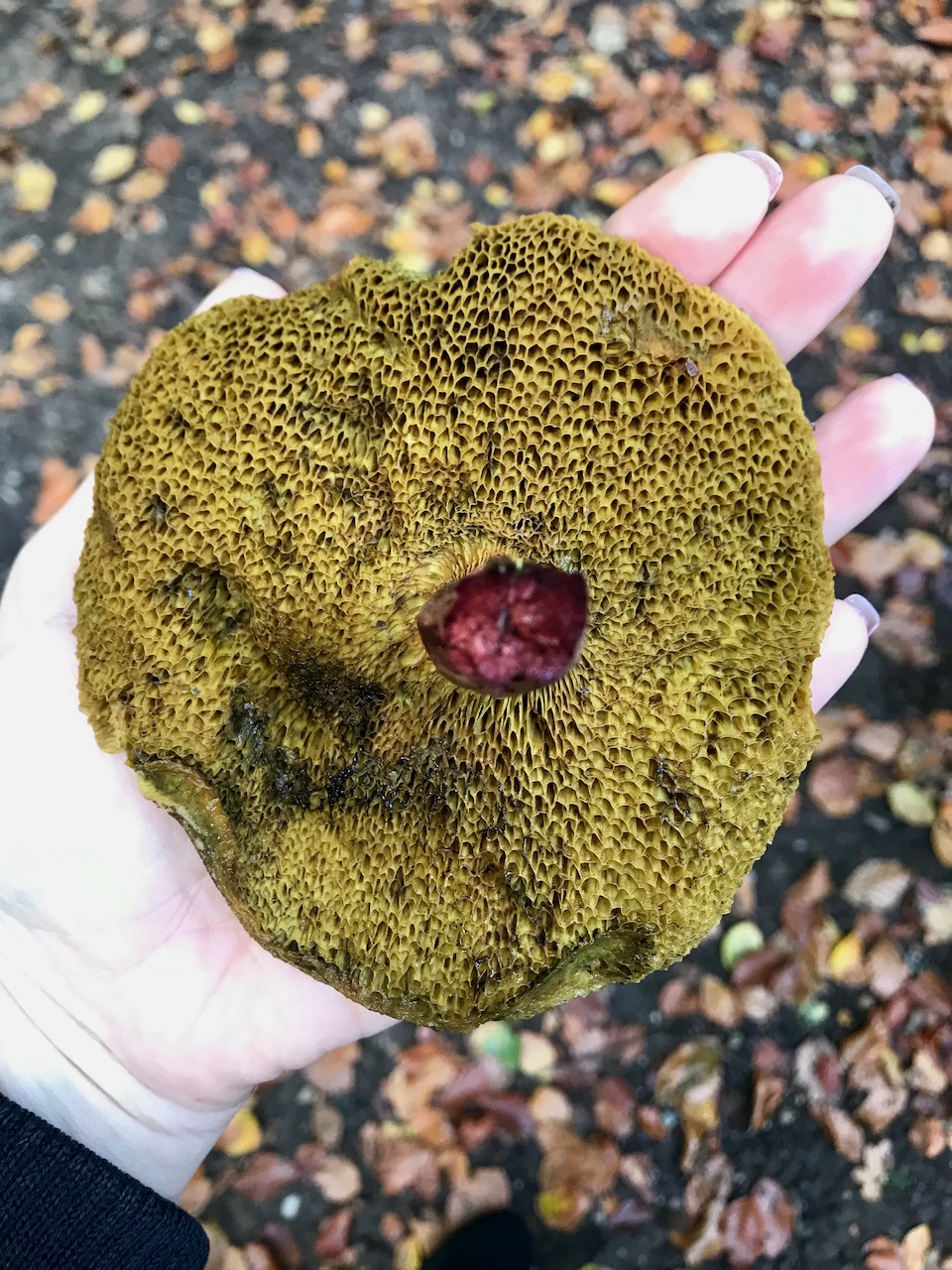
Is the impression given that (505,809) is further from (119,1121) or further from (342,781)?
(119,1121)

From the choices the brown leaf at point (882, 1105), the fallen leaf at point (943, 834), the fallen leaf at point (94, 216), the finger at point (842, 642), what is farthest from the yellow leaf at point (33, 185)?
the brown leaf at point (882, 1105)

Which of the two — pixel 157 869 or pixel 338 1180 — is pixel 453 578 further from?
pixel 338 1180

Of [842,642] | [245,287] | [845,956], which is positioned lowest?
[845,956]

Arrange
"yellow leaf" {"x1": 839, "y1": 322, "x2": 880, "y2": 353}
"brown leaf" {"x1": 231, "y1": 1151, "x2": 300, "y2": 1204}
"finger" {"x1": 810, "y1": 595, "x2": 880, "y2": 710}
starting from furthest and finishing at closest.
Answer: "yellow leaf" {"x1": 839, "y1": 322, "x2": 880, "y2": 353}
"brown leaf" {"x1": 231, "y1": 1151, "x2": 300, "y2": 1204}
"finger" {"x1": 810, "y1": 595, "x2": 880, "y2": 710}

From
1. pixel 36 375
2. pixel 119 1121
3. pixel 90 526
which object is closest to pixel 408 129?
pixel 36 375

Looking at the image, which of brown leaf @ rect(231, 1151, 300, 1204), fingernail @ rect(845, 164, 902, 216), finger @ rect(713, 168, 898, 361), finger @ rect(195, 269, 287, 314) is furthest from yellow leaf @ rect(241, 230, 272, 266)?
brown leaf @ rect(231, 1151, 300, 1204)

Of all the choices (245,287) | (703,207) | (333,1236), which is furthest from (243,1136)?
(703,207)

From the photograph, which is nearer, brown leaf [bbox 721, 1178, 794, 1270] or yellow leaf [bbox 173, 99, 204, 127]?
brown leaf [bbox 721, 1178, 794, 1270]

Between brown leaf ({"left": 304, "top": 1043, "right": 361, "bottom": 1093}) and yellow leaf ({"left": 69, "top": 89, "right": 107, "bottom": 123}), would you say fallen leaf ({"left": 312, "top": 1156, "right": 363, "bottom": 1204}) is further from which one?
yellow leaf ({"left": 69, "top": 89, "right": 107, "bottom": 123})
